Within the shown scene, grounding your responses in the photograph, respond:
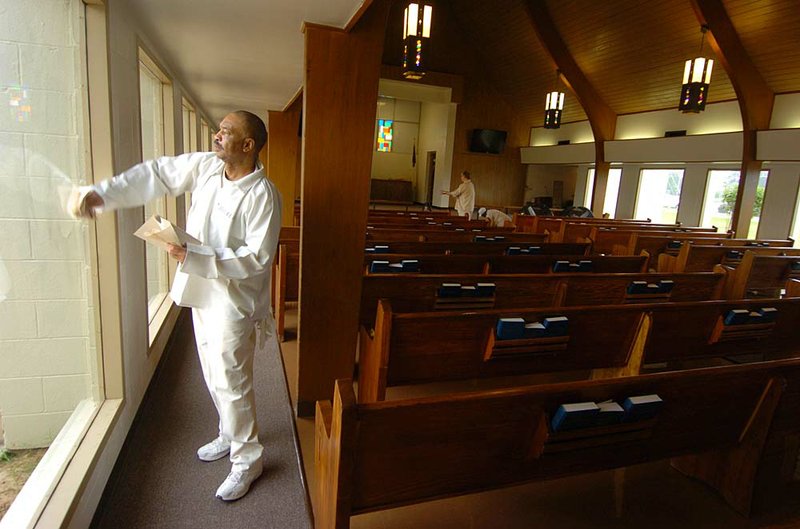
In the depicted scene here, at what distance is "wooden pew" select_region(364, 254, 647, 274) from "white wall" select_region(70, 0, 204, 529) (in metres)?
1.39

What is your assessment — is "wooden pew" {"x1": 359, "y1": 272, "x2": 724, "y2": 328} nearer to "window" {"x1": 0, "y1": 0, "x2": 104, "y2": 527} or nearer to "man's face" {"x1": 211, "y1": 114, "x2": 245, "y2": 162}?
"man's face" {"x1": 211, "y1": 114, "x2": 245, "y2": 162}

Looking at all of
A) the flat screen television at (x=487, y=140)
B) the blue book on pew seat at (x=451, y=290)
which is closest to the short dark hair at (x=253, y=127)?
the blue book on pew seat at (x=451, y=290)

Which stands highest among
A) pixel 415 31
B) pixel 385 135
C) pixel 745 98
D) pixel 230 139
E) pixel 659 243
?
pixel 415 31

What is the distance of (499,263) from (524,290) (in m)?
0.72

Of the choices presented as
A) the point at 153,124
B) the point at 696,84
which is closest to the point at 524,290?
the point at 153,124

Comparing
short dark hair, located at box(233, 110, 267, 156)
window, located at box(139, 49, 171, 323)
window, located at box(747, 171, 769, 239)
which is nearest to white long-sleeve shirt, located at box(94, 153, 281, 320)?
short dark hair, located at box(233, 110, 267, 156)

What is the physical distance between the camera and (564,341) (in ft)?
6.78

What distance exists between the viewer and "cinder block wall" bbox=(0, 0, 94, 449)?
1511 millimetres

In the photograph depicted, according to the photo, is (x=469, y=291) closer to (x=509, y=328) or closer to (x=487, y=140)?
(x=509, y=328)

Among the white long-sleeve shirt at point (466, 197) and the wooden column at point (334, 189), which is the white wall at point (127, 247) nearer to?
the wooden column at point (334, 189)

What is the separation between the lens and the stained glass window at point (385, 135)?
15328mm

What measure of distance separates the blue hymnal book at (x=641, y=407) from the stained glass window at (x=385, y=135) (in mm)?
14723

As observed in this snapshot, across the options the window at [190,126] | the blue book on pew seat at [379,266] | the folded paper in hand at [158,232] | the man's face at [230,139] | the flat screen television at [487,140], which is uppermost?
the flat screen television at [487,140]

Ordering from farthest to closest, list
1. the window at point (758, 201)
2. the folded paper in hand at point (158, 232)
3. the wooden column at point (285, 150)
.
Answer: the window at point (758, 201)
the wooden column at point (285, 150)
the folded paper in hand at point (158, 232)
